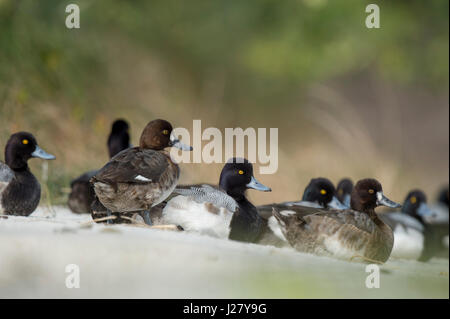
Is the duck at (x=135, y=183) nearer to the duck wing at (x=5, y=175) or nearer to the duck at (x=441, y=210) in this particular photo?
the duck wing at (x=5, y=175)

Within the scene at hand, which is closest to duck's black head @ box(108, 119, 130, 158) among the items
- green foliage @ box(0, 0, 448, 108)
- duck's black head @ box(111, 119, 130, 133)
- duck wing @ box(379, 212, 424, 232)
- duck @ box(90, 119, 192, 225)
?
duck's black head @ box(111, 119, 130, 133)

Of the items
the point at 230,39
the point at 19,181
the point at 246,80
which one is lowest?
the point at 19,181

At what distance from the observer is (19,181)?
4766mm

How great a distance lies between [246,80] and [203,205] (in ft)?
38.4

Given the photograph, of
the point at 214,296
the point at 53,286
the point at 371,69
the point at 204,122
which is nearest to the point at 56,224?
the point at 53,286

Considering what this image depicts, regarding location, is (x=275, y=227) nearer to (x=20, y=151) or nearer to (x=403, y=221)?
(x=20, y=151)

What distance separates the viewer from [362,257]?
4145 millimetres

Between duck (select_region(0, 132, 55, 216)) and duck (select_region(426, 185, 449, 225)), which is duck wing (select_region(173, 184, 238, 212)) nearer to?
duck (select_region(0, 132, 55, 216))

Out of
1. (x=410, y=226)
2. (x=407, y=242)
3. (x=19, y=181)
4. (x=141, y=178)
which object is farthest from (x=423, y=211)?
(x=19, y=181)

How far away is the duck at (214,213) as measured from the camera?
4059mm

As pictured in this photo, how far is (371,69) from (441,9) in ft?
13.3

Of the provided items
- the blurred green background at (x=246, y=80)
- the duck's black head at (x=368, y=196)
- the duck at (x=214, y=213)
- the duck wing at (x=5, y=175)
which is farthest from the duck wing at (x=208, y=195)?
the blurred green background at (x=246, y=80)

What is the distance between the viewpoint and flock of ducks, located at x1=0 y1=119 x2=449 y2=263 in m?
3.92

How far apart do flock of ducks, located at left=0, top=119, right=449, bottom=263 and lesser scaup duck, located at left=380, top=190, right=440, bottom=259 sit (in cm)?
139
